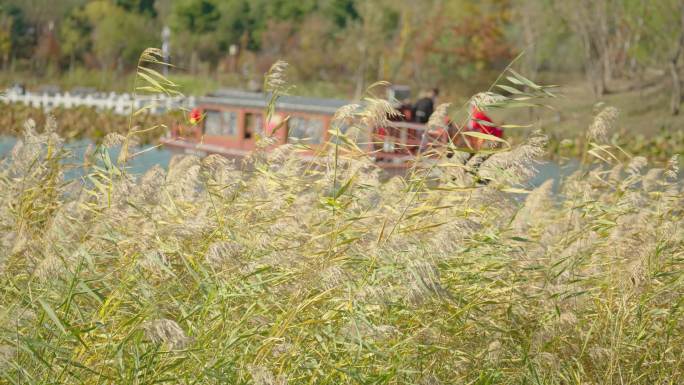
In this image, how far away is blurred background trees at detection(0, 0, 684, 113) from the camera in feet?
117

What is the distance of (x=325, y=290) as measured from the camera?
183 inches

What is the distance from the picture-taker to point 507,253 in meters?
5.66

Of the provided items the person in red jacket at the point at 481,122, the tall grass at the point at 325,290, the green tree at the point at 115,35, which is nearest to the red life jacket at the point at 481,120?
the person in red jacket at the point at 481,122

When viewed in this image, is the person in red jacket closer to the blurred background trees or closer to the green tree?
the blurred background trees

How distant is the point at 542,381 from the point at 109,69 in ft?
131

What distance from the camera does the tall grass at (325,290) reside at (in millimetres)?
4395

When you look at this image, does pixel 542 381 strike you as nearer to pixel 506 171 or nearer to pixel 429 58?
pixel 506 171

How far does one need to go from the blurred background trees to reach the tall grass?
94.1 ft

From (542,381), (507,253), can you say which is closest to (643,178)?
(507,253)

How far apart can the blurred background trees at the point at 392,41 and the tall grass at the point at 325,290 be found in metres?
28.7

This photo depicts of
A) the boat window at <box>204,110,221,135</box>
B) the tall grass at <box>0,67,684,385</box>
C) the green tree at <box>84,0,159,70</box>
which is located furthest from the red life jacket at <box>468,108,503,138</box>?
the green tree at <box>84,0,159,70</box>

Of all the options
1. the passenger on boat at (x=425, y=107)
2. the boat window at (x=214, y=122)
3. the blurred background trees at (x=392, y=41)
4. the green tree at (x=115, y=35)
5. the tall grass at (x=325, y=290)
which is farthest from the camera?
the green tree at (x=115, y=35)

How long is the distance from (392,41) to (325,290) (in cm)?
4219

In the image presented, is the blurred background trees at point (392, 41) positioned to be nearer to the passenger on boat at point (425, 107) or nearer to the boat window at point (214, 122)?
the boat window at point (214, 122)
